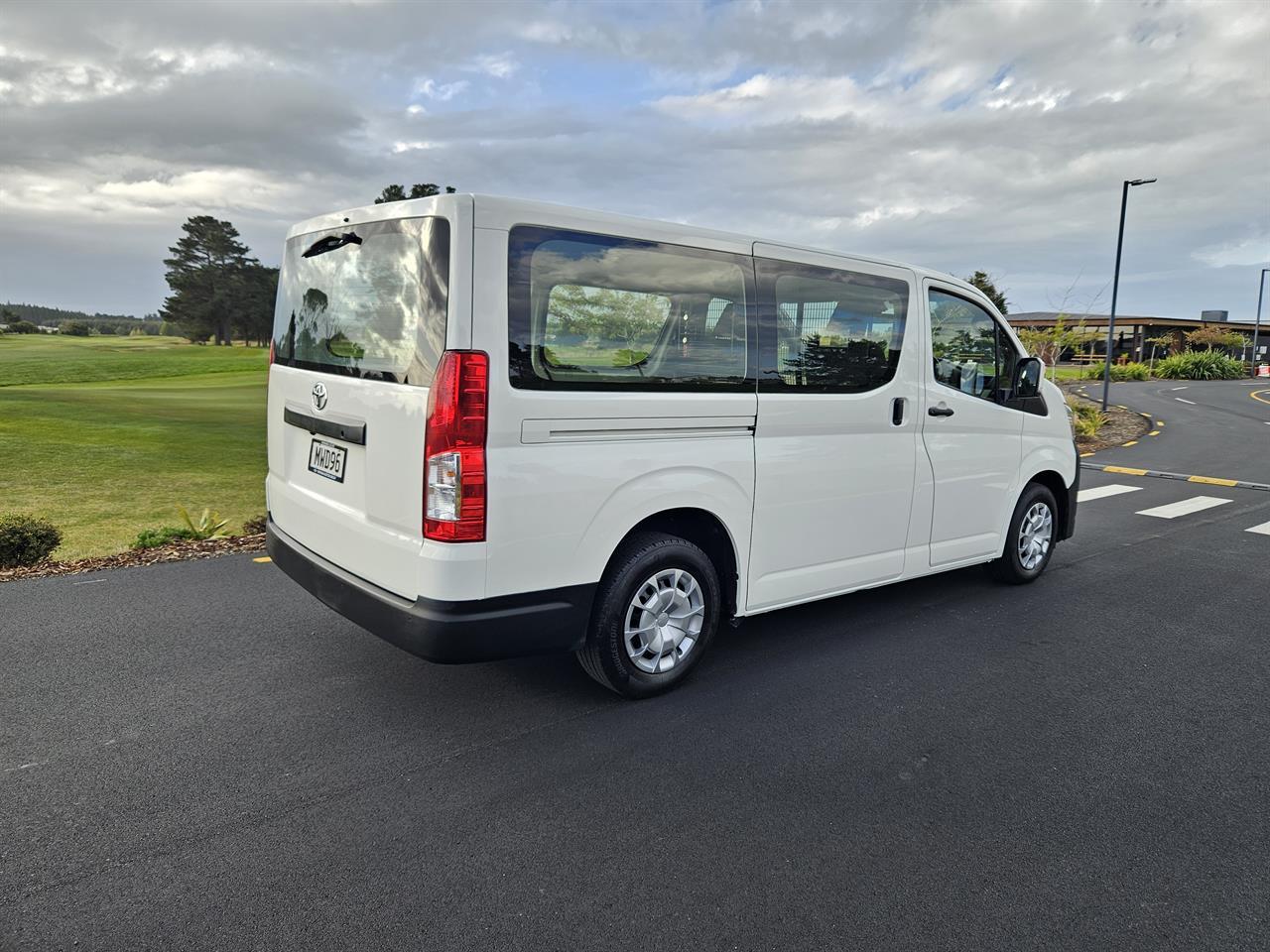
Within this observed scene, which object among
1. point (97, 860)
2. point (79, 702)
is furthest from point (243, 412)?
point (97, 860)

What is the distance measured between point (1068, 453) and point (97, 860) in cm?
586

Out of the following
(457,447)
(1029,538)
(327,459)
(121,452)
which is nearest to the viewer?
(457,447)

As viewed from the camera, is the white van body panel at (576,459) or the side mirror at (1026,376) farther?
the side mirror at (1026,376)

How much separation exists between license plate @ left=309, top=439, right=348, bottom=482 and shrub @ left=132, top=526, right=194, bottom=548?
3.45 m

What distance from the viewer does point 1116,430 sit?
55.6ft

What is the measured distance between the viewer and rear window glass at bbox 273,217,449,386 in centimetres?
293

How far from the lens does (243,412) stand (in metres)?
19.9

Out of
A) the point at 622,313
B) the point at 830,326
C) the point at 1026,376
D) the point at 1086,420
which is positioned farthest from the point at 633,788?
the point at 1086,420

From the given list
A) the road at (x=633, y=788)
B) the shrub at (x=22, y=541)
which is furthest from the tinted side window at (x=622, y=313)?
the shrub at (x=22, y=541)

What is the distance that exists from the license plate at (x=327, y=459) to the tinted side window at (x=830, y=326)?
1.94 meters

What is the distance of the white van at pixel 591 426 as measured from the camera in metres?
2.93

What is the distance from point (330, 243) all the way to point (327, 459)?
3.11 feet

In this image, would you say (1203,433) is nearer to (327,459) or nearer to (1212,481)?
(1212,481)

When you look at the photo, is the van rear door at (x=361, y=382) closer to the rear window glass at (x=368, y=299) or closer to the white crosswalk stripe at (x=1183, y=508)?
the rear window glass at (x=368, y=299)
